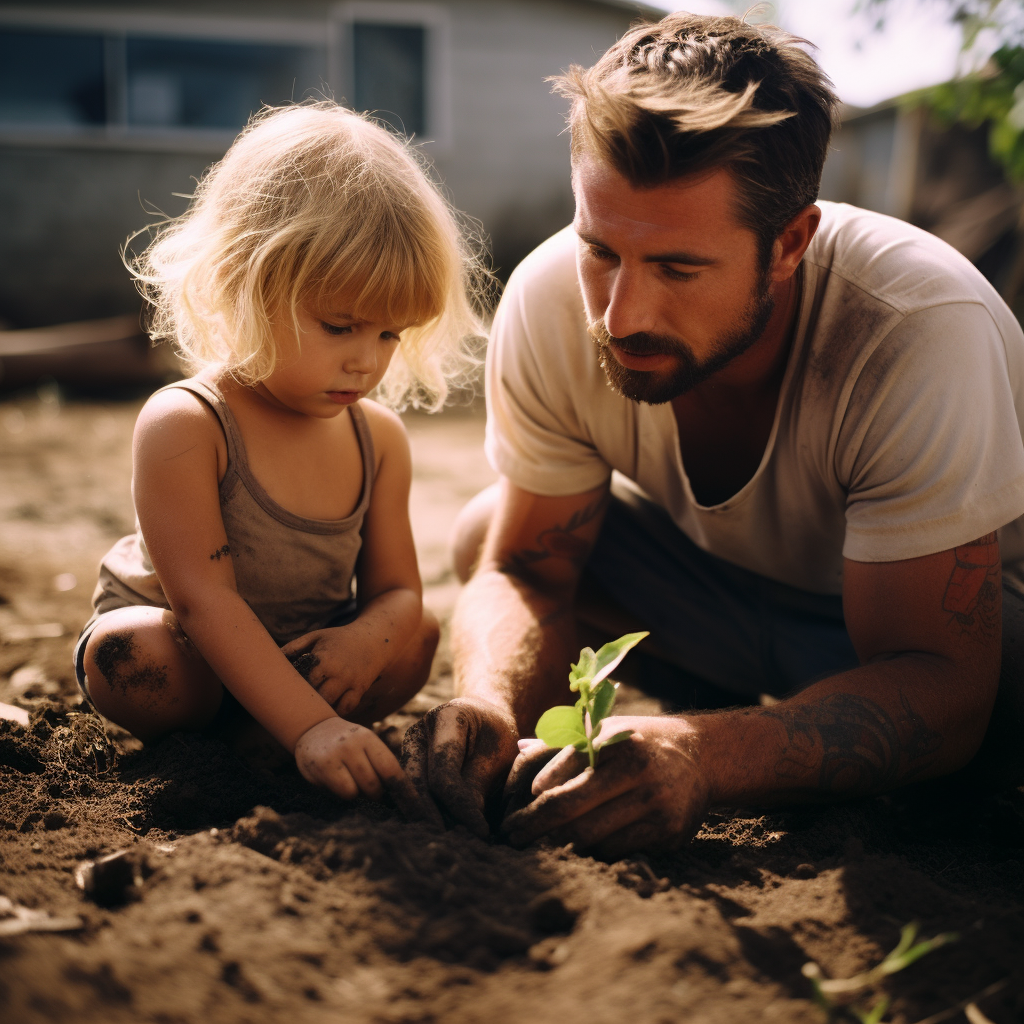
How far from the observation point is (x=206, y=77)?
10.5m

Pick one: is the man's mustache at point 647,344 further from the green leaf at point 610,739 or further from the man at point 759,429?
the green leaf at point 610,739

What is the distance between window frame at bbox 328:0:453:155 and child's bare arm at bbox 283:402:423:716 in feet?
29.7

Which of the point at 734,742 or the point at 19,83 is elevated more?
the point at 19,83

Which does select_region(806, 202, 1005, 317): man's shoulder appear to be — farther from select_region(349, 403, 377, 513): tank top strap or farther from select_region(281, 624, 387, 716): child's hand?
select_region(281, 624, 387, 716): child's hand

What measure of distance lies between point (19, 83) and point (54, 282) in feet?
7.51

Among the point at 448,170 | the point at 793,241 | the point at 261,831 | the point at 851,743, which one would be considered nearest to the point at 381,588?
the point at 261,831

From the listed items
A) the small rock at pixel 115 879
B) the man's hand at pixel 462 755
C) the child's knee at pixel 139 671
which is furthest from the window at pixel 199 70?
the small rock at pixel 115 879

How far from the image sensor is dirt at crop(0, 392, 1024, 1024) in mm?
1134

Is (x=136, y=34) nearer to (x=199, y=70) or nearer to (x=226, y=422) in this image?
(x=199, y=70)

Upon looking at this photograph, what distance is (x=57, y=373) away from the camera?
23.9ft

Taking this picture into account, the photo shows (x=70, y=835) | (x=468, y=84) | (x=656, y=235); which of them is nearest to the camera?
(x=70, y=835)

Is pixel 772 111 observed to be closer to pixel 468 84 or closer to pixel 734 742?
pixel 734 742

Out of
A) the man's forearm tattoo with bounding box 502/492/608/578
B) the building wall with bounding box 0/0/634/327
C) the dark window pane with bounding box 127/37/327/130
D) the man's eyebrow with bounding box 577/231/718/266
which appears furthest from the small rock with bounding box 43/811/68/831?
the dark window pane with bounding box 127/37/327/130

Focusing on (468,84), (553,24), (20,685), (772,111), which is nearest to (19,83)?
(468,84)
